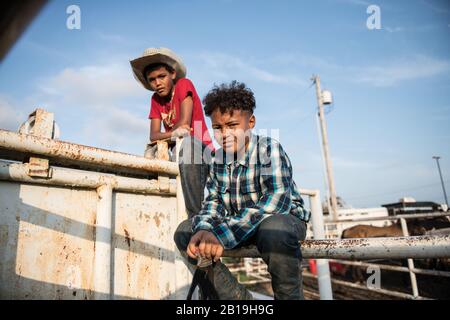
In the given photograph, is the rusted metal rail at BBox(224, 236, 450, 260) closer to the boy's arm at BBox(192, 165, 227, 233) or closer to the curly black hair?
the boy's arm at BBox(192, 165, 227, 233)

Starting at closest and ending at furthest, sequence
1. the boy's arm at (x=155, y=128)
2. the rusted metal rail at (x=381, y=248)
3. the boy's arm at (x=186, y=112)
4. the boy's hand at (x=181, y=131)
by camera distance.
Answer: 1. the rusted metal rail at (x=381, y=248)
2. the boy's hand at (x=181, y=131)
3. the boy's arm at (x=186, y=112)
4. the boy's arm at (x=155, y=128)

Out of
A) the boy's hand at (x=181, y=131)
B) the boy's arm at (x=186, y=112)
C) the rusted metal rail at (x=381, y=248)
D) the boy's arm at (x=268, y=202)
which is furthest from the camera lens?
the boy's arm at (x=186, y=112)

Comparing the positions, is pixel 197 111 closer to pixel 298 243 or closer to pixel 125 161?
pixel 125 161

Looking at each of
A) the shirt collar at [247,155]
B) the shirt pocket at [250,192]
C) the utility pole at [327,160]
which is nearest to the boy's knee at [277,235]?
the shirt pocket at [250,192]

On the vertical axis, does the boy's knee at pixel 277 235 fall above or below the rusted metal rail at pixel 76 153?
below

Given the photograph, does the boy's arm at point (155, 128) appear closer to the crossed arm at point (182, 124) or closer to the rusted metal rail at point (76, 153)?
the crossed arm at point (182, 124)

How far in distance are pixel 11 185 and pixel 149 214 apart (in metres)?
0.67

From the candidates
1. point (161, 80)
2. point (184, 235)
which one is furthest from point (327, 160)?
point (184, 235)

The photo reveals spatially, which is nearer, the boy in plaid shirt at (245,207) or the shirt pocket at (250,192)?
the boy in plaid shirt at (245,207)

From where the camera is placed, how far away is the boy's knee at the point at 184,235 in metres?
1.45

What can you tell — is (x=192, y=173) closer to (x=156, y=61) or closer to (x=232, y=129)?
(x=232, y=129)

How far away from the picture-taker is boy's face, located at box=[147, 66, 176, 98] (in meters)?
2.31

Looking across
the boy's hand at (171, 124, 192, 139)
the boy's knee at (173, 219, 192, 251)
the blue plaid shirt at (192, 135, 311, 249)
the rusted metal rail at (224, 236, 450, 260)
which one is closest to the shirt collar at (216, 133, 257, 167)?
the blue plaid shirt at (192, 135, 311, 249)

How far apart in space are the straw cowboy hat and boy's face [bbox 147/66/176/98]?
7 cm
